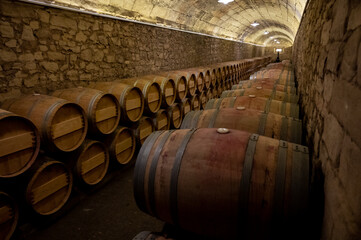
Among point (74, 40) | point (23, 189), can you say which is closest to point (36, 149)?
point (23, 189)

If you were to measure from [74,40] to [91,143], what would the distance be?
2198 millimetres

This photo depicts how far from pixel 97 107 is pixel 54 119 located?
2.25ft

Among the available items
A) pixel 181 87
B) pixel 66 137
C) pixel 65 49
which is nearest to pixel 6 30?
pixel 65 49

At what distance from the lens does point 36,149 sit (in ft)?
7.63

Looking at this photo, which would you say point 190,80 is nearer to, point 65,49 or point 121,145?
point 121,145

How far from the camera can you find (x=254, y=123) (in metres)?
2.18

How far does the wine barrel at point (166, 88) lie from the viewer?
4748 millimetres

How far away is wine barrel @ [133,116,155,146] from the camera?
4098mm

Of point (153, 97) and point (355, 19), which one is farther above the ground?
point (355, 19)

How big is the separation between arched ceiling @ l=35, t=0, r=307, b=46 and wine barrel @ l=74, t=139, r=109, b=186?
8.84ft

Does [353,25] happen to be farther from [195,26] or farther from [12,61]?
[195,26]

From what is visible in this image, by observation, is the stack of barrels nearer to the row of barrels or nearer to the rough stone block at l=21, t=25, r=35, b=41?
the row of barrels

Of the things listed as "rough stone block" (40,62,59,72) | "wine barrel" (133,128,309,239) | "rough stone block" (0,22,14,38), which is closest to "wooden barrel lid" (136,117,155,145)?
"rough stone block" (40,62,59,72)

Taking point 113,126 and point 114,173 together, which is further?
point 114,173
